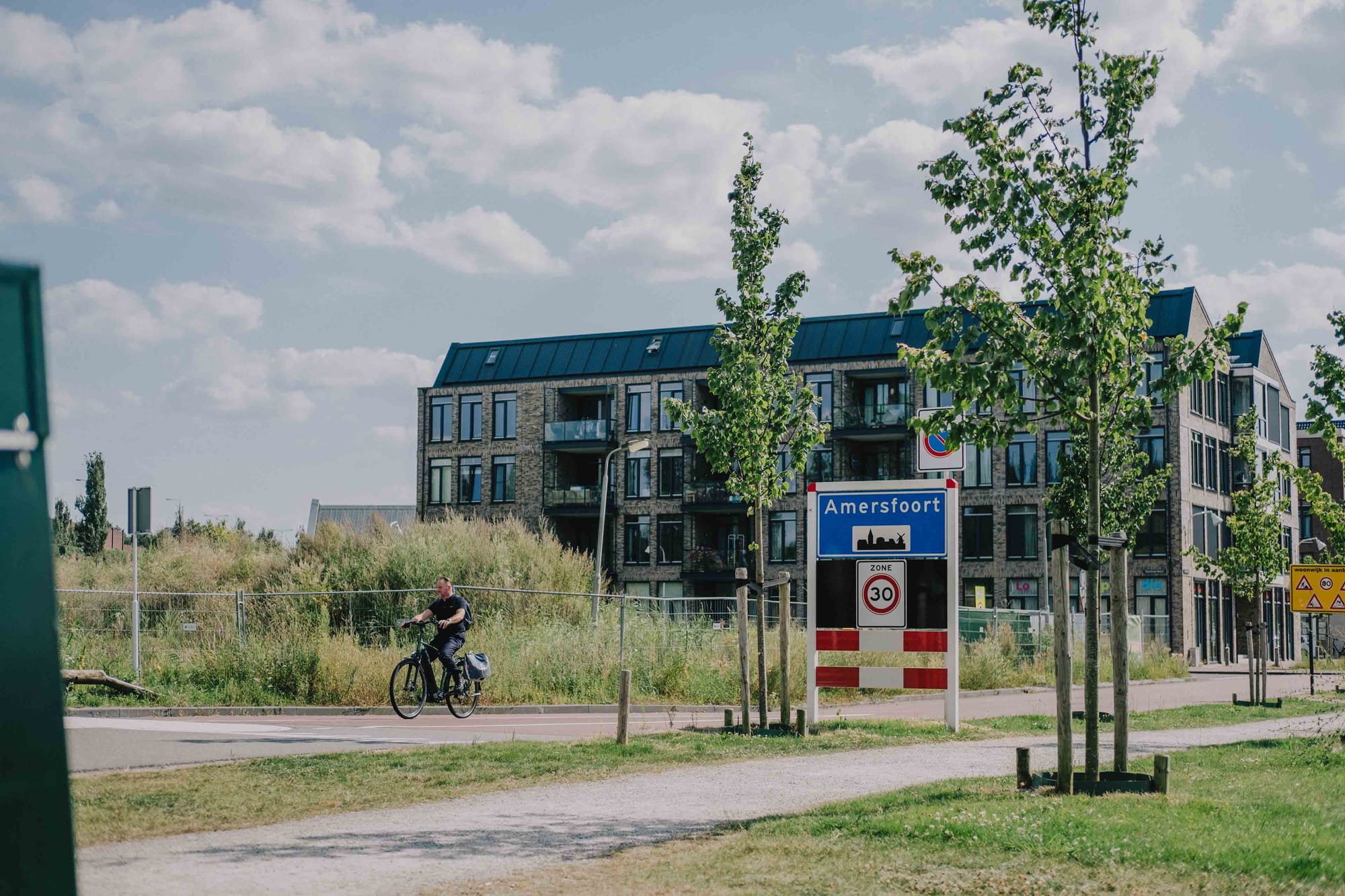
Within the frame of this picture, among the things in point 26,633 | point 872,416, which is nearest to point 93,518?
point 872,416

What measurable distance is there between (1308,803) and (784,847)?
399cm

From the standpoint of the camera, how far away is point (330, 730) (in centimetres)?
1598

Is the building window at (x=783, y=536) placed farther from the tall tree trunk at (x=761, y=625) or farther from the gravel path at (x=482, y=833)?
the gravel path at (x=482, y=833)

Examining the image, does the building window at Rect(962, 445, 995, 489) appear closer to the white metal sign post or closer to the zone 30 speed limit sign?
the white metal sign post

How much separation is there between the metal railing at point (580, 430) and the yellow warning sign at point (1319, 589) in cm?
4564

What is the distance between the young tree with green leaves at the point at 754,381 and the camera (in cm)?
1603

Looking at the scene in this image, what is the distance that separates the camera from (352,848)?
757 centimetres

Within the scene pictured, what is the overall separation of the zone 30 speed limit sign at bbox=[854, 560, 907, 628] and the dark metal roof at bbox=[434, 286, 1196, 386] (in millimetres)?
40385

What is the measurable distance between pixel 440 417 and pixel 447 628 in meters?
52.1

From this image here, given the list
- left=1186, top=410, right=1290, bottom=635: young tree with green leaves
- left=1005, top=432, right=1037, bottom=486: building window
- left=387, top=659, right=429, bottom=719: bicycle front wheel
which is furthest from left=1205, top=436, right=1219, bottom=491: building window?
left=387, top=659, right=429, bottom=719: bicycle front wheel

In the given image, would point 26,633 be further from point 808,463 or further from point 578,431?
point 578,431

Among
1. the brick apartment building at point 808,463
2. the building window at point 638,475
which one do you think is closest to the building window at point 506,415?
the brick apartment building at point 808,463

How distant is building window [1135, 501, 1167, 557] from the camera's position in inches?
2175

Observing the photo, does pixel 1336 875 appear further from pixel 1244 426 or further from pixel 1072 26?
pixel 1244 426
